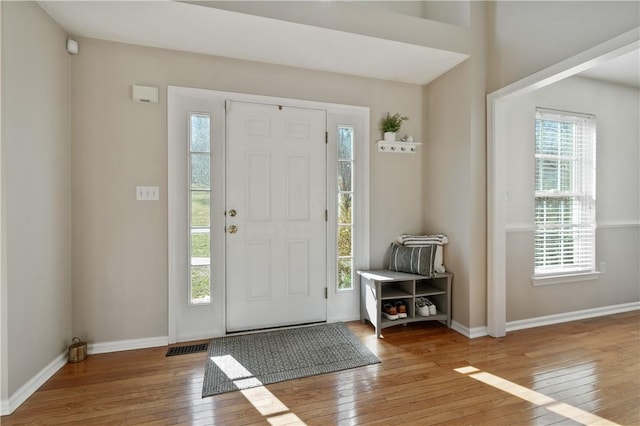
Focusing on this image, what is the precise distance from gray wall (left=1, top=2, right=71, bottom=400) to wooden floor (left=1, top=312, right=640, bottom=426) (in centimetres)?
33

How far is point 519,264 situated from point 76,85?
404 cm

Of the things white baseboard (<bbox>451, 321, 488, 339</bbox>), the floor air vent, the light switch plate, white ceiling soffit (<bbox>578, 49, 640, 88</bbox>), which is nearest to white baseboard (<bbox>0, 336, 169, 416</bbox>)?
the floor air vent

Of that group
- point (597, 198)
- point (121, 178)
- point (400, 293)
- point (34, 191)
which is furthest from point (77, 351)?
point (597, 198)

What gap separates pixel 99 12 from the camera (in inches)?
79.9

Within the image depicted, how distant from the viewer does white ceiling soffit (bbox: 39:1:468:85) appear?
203 cm

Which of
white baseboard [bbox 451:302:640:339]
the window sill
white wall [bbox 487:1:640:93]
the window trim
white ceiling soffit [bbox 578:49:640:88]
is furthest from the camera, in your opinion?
the window trim

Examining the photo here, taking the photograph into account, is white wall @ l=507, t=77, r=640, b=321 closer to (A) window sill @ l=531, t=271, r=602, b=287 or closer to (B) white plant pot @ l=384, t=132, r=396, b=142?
(A) window sill @ l=531, t=271, r=602, b=287

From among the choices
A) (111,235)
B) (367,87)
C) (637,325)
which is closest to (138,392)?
(111,235)

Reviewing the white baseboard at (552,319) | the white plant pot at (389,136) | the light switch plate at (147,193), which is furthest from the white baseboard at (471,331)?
the light switch plate at (147,193)

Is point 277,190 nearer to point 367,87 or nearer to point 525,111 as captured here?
point 367,87

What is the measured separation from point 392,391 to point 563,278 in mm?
2339

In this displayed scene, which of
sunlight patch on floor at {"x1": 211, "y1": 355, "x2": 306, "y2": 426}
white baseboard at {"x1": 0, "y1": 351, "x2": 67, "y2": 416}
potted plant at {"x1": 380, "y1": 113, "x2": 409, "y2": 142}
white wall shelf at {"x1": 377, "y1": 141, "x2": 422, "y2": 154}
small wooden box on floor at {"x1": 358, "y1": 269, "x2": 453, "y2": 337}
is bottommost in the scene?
sunlight patch on floor at {"x1": 211, "y1": 355, "x2": 306, "y2": 426}

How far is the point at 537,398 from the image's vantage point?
1815 mm

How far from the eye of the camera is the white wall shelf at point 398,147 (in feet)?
10.1
